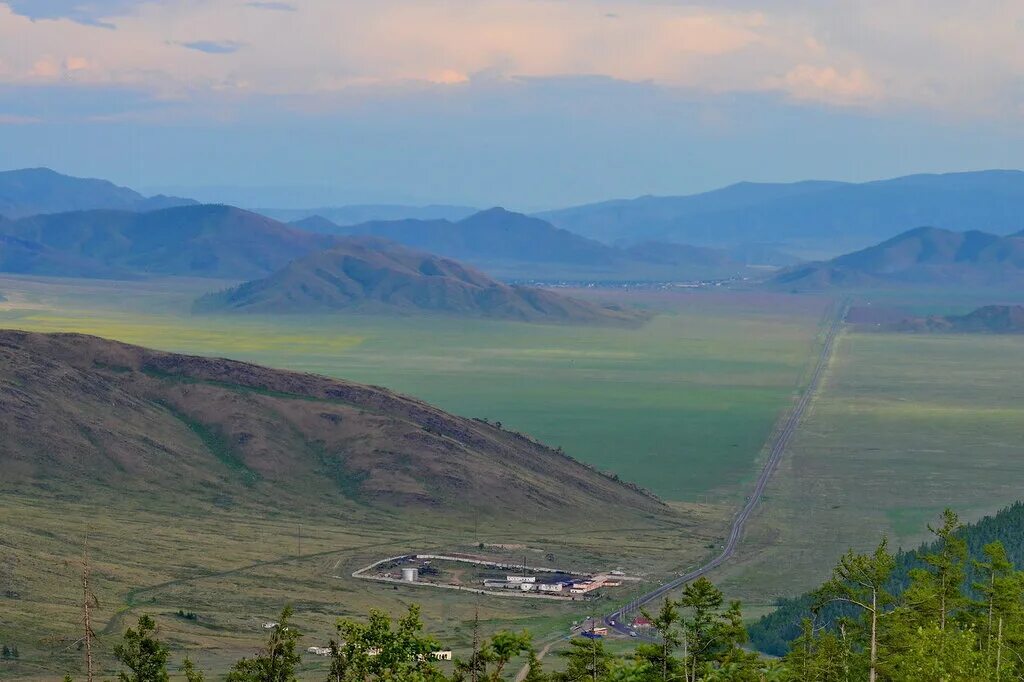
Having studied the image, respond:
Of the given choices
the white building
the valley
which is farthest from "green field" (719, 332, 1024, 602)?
the white building

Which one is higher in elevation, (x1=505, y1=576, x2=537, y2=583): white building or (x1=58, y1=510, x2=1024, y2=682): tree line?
(x1=58, y1=510, x2=1024, y2=682): tree line

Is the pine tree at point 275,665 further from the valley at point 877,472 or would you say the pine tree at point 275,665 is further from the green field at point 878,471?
the green field at point 878,471

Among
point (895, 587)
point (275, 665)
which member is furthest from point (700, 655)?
point (895, 587)

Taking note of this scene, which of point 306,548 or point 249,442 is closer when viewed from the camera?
point 306,548

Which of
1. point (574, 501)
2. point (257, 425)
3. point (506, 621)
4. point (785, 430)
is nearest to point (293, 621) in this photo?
point (506, 621)

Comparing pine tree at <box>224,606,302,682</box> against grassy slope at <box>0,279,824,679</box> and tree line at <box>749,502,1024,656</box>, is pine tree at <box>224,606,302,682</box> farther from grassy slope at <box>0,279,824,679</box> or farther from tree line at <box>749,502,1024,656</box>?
tree line at <box>749,502,1024,656</box>

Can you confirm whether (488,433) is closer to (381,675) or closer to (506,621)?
(506,621)

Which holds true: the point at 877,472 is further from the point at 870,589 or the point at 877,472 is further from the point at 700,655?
the point at 700,655
